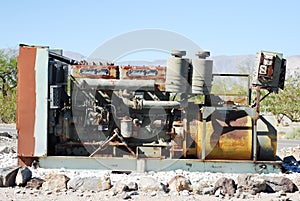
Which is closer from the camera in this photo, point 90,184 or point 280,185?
point 90,184

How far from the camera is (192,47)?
37.0 ft

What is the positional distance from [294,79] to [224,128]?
25.9m

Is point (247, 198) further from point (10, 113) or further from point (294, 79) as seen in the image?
point (294, 79)

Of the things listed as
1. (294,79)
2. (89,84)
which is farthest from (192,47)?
(294,79)

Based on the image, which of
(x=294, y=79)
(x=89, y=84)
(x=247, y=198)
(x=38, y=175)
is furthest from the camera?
(x=294, y=79)

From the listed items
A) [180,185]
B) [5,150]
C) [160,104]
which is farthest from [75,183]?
[5,150]

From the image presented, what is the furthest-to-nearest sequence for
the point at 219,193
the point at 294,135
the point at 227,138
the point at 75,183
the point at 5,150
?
the point at 294,135 → the point at 5,150 → the point at 227,138 → the point at 75,183 → the point at 219,193

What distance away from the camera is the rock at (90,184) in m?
8.79

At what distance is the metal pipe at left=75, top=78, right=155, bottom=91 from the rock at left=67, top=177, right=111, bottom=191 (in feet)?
8.52

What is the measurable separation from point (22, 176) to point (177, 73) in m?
3.98

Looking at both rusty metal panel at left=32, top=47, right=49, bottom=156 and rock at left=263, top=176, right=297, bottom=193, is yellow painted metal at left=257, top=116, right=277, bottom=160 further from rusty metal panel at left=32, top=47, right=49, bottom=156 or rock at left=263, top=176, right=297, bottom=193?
rusty metal panel at left=32, top=47, right=49, bottom=156

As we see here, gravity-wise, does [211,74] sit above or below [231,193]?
above

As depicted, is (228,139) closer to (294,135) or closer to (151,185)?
(151,185)

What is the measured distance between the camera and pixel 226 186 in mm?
8828
